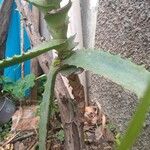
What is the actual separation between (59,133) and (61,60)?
68 cm

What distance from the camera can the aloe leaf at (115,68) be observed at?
0.67m

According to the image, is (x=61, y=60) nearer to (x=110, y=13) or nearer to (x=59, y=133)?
(x=110, y=13)

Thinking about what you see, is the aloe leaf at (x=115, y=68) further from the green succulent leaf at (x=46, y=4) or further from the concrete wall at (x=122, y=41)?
the concrete wall at (x=122, y=41)

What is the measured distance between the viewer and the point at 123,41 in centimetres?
124

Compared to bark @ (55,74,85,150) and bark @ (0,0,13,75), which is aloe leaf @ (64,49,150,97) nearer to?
bark @ (55,74,85,150)

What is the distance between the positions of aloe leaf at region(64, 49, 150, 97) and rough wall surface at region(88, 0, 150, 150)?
0.27m

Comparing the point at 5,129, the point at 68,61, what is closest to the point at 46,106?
the point at 68,61

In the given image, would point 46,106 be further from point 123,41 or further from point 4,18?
point 4,18

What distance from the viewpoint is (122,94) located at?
140 cm

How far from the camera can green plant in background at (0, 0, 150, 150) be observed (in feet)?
2.30

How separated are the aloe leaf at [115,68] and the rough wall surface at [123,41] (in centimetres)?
27

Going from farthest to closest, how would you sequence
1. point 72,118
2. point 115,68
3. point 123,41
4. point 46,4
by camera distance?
1. point 123,41
2. point 72,118
3. point 46,4
4. point 115,68

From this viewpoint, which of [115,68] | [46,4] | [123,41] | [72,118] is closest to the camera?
[115,68]

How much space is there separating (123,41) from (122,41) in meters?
0.01
